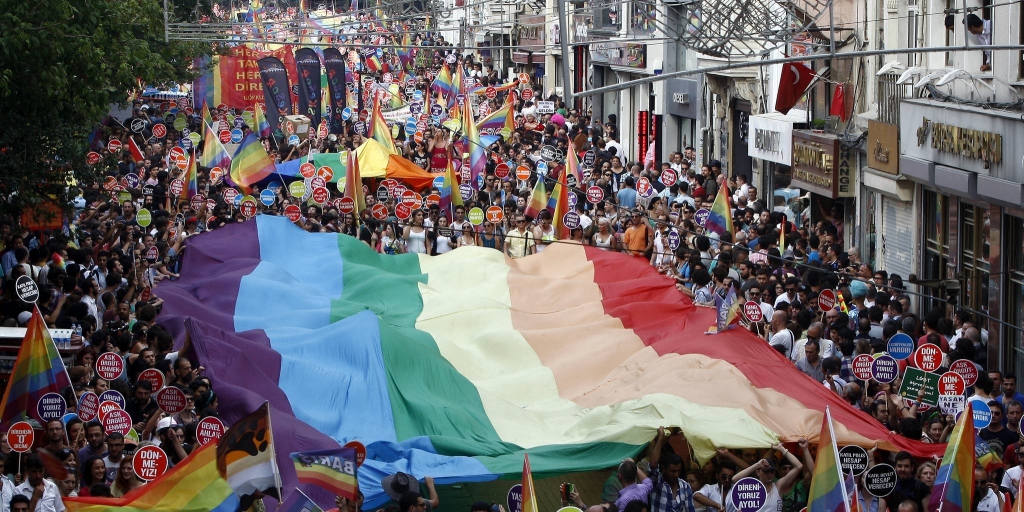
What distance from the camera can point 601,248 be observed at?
17.6m

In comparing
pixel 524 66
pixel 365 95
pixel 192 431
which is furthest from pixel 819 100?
pixel 524 66

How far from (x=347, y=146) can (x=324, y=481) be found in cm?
2051

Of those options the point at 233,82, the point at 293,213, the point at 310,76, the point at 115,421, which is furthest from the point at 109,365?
the point at 233,82

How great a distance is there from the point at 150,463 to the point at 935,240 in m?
12.9

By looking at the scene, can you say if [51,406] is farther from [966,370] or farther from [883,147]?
[883,147]

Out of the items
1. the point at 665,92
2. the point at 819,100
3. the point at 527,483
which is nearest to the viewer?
the point at 527,483

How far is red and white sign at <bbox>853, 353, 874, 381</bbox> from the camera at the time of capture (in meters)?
12.4

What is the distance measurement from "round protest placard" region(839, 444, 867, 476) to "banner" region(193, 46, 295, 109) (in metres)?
30.2

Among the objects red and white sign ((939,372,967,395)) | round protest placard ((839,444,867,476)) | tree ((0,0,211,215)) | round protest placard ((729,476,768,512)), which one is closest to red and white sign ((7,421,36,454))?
round protest placard ((729,476,768,512))

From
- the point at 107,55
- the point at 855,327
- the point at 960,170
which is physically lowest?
the point at 855,327

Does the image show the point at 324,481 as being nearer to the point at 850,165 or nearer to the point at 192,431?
the point at 192,431

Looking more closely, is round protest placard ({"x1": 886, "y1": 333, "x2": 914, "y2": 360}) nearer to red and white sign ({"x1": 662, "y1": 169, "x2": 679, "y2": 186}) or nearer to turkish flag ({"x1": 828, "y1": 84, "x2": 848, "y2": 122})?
red and white sign ({"x1": 662, "y1": 169, "x2": 679, "y2": 186})

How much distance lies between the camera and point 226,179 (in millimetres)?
24969

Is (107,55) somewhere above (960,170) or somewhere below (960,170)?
above
